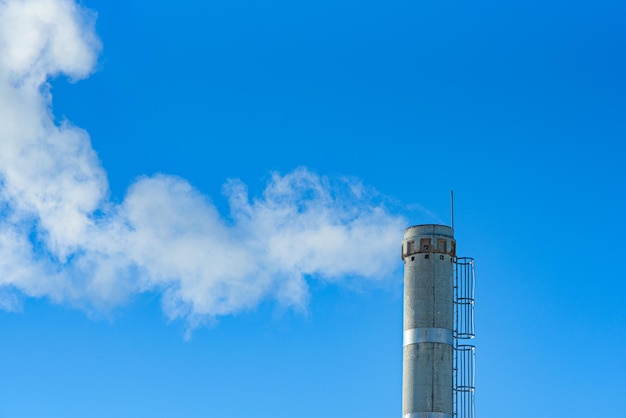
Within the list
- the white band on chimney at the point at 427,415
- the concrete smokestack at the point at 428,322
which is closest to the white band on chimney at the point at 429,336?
the concrete smokestack at the point at 428,322

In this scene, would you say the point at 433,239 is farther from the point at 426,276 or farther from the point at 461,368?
the point at 461,368

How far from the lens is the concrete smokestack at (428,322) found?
244ft

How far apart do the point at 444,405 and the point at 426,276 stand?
29.0 ft

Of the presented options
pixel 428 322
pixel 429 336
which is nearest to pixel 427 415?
pixel 429 336

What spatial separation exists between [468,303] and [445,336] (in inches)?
138

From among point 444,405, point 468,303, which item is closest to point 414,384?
point 444,405

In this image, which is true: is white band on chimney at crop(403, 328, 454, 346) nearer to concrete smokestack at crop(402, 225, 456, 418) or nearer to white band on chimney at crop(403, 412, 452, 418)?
concrete smokestack at crop(402, 225, 456, 418)

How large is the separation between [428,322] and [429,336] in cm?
96

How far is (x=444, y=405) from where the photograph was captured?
7438cm

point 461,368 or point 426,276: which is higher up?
point 426,276

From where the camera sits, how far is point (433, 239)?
254 feet

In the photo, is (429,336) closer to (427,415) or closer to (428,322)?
(428,322)

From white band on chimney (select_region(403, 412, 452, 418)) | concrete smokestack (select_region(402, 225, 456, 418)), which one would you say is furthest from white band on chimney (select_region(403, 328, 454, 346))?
white band on chimney (select_region(403, 412, 452, 418))

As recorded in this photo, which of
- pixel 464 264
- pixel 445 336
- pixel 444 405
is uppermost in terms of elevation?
pixel 464 264
